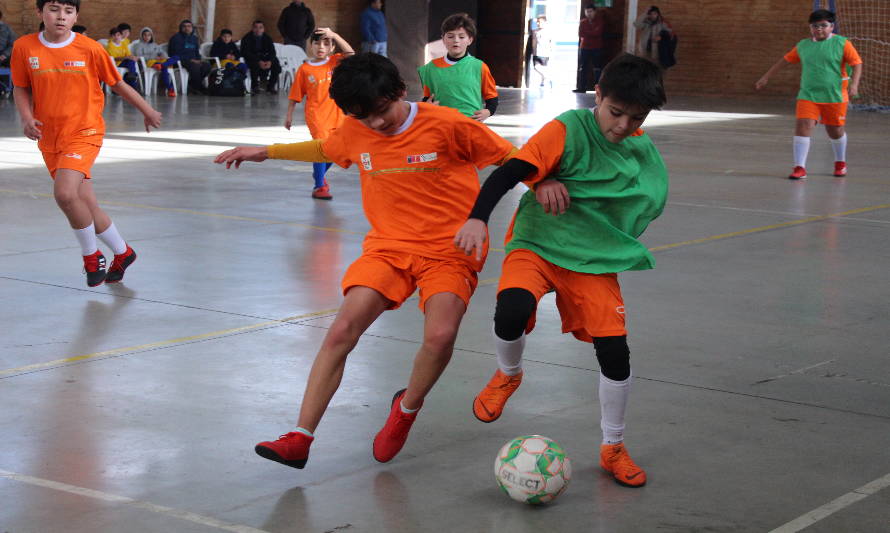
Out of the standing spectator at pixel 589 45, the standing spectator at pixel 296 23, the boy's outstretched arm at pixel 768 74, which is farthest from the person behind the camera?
the standing spectator at pixel 589 45

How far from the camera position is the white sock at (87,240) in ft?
24.1

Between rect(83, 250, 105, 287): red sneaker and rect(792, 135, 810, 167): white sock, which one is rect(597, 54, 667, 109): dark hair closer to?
rect(83, 250, 105, 287): red sneaker

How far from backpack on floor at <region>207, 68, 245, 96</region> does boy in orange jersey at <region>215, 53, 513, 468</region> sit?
23452mm

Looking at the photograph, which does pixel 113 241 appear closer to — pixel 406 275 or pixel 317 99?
pixel 406 275

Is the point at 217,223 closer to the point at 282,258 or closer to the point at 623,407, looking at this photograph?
the point at 282,258

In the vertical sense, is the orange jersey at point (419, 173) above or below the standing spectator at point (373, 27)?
below

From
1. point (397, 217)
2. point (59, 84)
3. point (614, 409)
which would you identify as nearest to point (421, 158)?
point (397, 217)

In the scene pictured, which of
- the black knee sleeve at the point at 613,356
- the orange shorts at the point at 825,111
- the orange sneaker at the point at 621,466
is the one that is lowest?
the orange sneaker at the point at 621,466

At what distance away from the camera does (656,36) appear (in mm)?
31875

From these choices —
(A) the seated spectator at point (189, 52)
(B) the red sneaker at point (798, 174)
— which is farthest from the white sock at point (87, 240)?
(A) the seated spectator at point (189, 52)

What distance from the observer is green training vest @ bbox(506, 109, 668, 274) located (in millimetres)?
4215

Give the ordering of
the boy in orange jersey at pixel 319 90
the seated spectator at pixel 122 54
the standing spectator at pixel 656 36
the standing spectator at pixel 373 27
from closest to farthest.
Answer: the boy in orange jersey at pixel 319 90
the seated spectator at pixel 122 54
the standing spectator at pixel 373 27
the standing spectator at pixel 656 36

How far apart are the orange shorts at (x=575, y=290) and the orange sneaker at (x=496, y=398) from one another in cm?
28

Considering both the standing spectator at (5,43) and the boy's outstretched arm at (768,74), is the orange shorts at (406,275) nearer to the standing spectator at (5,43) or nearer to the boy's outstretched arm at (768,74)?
the boy's outstretched arm at (768,74)
